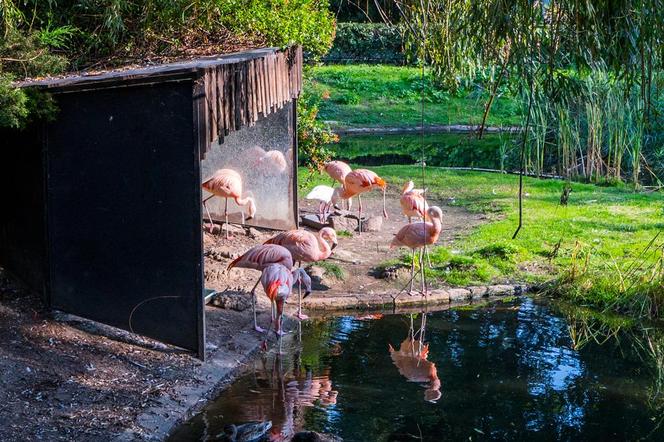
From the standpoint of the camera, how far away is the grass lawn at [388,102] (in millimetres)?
27188

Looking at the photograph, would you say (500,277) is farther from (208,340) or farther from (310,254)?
(208,340)

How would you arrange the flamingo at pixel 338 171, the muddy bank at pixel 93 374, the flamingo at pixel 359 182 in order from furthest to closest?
1. the flamingo at pixel 338 171
2. the flamingo at pixel 359 182
3. the muddy bank at pixel 93 374

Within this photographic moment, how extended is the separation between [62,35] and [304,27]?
3274 millimetres

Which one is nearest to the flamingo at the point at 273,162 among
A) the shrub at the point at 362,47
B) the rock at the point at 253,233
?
the rock at the point at 253,233

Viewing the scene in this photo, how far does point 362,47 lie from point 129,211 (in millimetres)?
28627

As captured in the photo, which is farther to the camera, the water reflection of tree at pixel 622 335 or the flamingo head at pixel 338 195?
the flamingo head at pixel 338 195

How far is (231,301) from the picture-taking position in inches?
344

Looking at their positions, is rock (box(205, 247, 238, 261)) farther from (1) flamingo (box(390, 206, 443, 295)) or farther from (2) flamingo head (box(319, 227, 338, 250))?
(1) flamingo (box(390, 206, 443, 295))

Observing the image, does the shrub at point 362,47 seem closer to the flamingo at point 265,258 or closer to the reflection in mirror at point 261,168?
the reflection in mirror at point 261,168

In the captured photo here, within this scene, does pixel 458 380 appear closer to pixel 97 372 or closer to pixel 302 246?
pixel 302 246

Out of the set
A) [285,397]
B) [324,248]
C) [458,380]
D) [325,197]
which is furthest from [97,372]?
[325,197]

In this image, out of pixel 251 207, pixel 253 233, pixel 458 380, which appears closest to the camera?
pixel 458 380

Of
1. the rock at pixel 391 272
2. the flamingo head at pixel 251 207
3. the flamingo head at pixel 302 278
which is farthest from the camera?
the flamingo head at pixel 251 207

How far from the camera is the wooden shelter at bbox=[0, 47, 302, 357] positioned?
22.7ft
